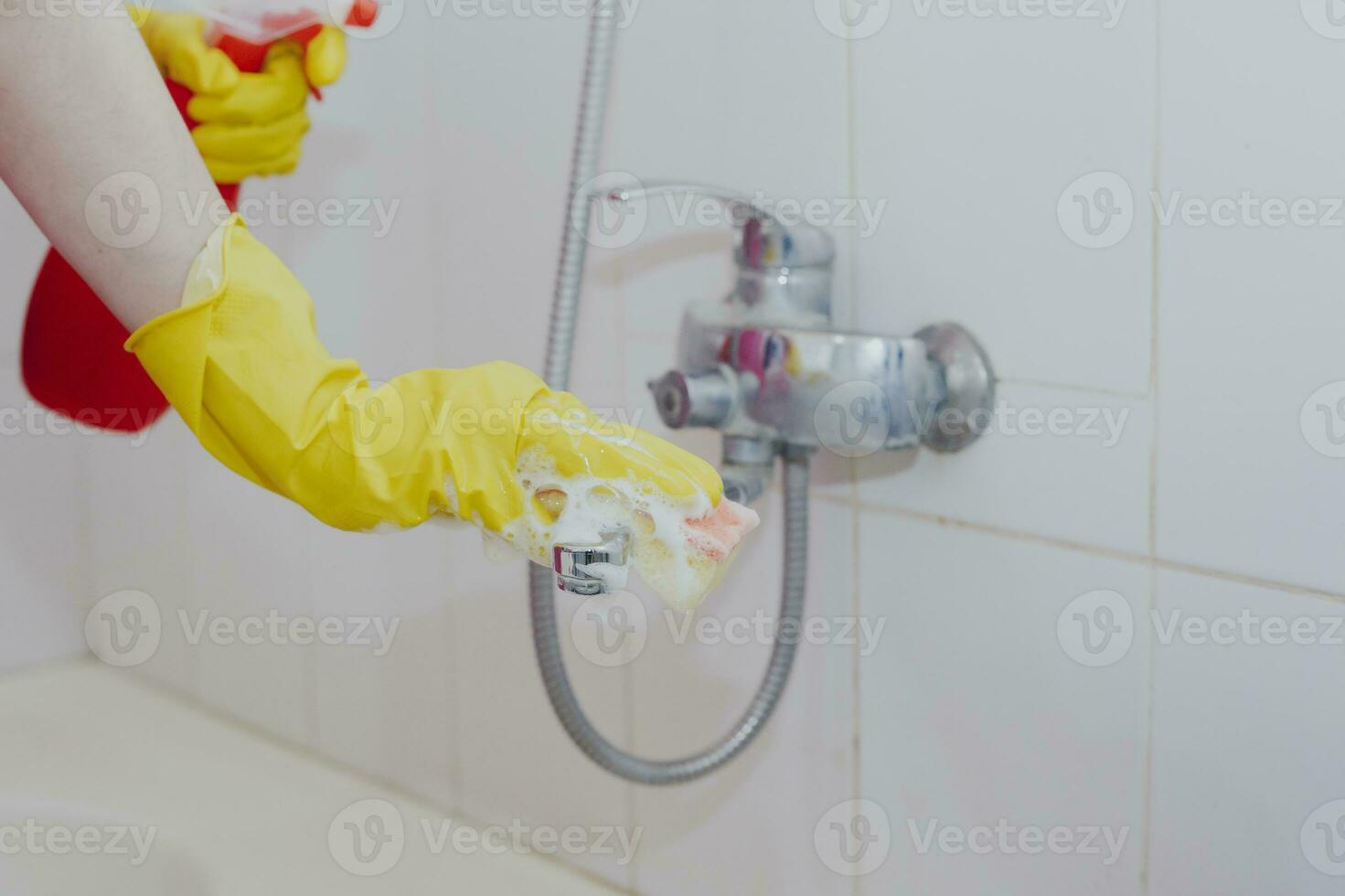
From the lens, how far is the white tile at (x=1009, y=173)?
2.29 feet

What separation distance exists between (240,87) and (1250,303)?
1.95 ft

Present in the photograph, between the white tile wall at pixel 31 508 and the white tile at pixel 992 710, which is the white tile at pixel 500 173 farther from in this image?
the white tile wall at pixel 31 508

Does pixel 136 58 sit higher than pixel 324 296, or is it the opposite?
pixel 136 58

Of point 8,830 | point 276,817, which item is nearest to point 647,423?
point 276,817

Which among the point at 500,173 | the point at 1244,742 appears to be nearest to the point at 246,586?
the point at 500,173

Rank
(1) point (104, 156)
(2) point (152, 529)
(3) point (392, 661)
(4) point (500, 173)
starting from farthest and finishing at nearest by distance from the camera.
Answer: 1. (2) point (152, 529)
2. (3) point (392, 661)
3. (4) point (500, 173)
4. (1) point (104, 156)

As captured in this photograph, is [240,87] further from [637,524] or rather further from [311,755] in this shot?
[311,755]

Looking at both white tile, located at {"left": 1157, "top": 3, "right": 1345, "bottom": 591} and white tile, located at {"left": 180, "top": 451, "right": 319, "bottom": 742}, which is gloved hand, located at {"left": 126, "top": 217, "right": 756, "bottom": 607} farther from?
white tile, located at {"left": 180, "top": 451, "right": 319, "bottom": 742}

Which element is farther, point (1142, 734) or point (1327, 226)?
point (1142, 734)

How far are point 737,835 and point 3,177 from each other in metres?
0.59

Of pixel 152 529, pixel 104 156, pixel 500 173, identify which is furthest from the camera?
pixel 152 529

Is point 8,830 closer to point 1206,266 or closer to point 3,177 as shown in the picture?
point 3,177

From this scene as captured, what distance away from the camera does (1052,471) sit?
0.75m

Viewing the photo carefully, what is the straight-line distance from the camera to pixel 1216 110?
0.66 metres
